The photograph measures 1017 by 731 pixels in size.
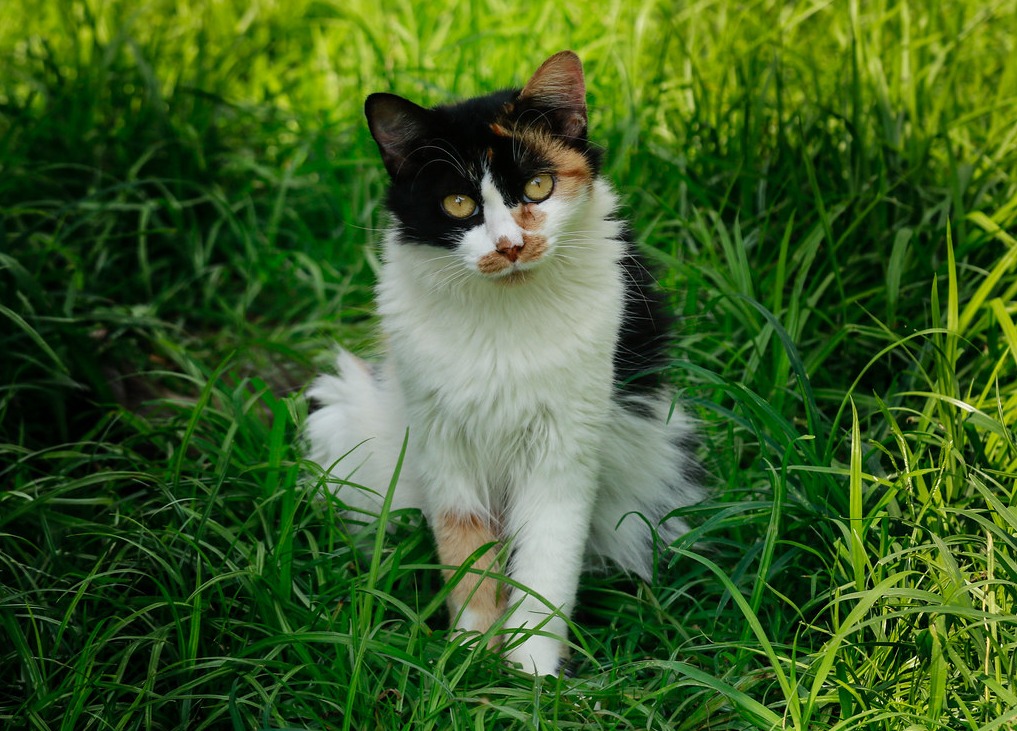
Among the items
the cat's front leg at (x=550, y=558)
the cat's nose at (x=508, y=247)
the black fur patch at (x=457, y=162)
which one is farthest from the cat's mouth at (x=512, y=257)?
the cat's front leg at (x=550, y=558)

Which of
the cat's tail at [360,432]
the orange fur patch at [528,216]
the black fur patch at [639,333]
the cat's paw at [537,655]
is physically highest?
the orange fur patch at [528,216]

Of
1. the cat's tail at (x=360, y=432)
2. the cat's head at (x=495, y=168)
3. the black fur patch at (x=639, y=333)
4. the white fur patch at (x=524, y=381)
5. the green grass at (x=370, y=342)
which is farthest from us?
the cat's tail at (x=360, y=432)

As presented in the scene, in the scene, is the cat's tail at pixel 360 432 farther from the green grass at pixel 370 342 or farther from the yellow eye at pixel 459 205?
the yellow eye at pixel 459 205

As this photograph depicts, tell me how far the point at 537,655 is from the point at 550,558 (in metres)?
0.22

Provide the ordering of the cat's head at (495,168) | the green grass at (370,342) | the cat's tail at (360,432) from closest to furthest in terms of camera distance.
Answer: the green grass at (370,342), the cat's head at (495,168), the cat's tail at (360,432)

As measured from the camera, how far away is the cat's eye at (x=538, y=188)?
7.36 feet

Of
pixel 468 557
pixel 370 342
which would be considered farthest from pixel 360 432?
pixel 468 557

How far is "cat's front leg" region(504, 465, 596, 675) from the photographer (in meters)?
2.33

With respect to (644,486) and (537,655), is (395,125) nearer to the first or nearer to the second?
(644,486)

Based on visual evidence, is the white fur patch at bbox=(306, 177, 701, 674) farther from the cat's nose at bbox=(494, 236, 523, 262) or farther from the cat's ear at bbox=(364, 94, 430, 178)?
the cat's ear at bbox=(364, 94, 430, 178)

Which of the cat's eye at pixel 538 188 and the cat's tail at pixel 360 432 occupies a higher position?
the cat's eye at pixel 538 188

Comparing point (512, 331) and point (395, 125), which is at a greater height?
point (395, 125)

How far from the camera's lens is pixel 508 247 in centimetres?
214

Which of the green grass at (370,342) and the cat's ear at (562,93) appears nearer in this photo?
the green grass at (370,342)
